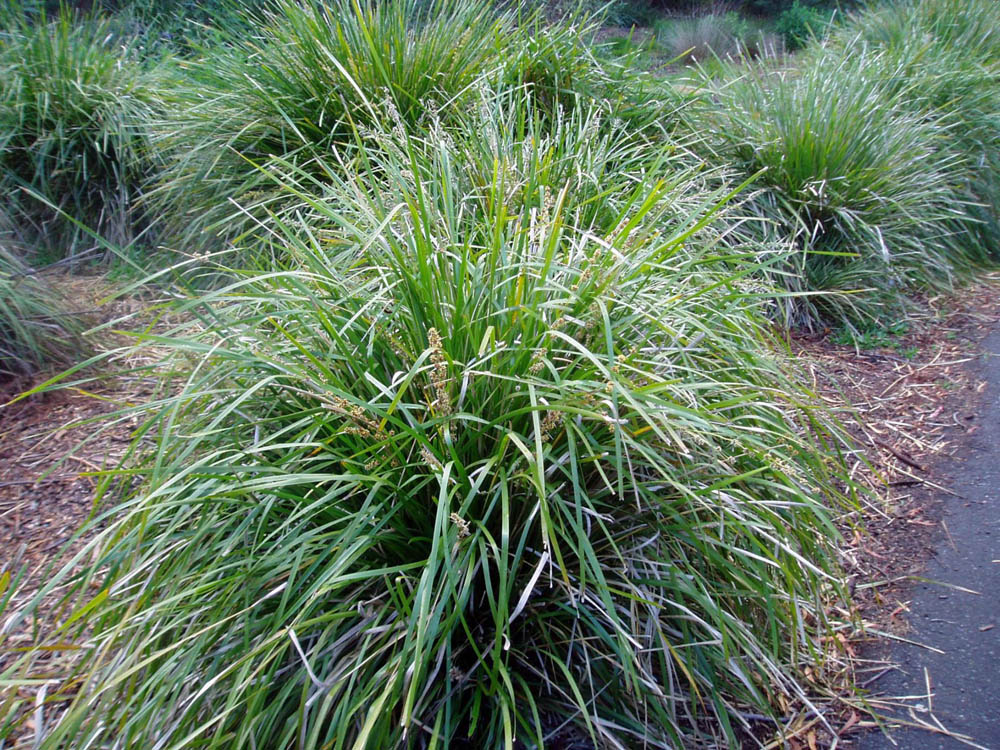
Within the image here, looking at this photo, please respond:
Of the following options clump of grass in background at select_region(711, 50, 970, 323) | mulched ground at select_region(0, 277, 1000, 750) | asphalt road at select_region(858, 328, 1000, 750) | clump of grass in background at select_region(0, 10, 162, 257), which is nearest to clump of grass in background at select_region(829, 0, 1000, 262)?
clump of grass in background at select_region(711, 50, 970, 323)

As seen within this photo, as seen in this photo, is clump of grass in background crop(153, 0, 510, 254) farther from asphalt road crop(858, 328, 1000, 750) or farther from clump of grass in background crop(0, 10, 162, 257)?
asphalt road crop(858, 328, 1000, 750)

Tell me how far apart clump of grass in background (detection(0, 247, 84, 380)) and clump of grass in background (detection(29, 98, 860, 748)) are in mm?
1245

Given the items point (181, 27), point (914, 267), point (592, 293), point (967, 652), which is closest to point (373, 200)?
point (592, 293)

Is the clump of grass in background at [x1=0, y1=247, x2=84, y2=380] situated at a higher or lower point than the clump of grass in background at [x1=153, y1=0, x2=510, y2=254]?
lower

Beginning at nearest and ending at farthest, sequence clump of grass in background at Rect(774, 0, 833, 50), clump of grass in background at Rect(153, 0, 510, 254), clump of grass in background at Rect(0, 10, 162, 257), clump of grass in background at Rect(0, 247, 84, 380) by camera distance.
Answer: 1. clump of grass in background at Rect(0, 247, 84, 380)
2. clump of grass in background at Rect(153, 0, 510, 254)
3. clump of grass in background at Rect(0, 10, 162, 257)
4. clump of grass in background at Rect(774, 0, 833, 50)

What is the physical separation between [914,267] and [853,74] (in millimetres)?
A: 1544

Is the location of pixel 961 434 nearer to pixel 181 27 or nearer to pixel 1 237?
pixel 1 237

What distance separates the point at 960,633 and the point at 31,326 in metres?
3.76

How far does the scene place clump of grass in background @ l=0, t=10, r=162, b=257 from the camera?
15.4ft

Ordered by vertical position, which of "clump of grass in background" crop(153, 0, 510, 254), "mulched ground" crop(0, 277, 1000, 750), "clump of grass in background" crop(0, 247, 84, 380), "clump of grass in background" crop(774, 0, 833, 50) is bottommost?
"clump of grass in background" crop(774, 0, 833, 50)

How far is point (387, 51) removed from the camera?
4.47m

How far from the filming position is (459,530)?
6.56 ft

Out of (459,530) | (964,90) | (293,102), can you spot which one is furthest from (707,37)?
(459,530)

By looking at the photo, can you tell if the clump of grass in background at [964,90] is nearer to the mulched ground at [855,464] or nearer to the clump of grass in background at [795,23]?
the mulched ground at [855,464]
